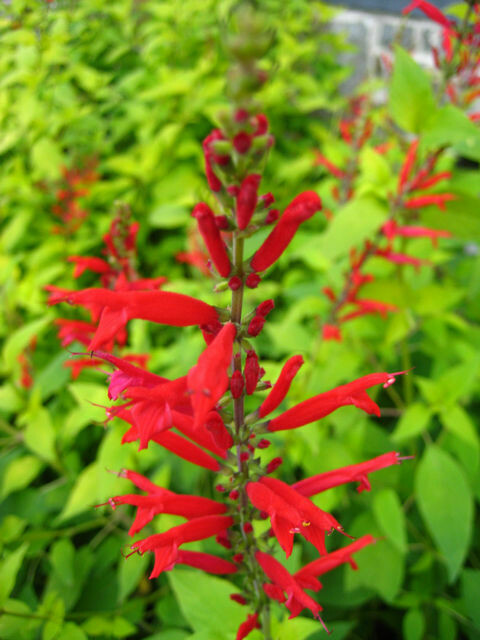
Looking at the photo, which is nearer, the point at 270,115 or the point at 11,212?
the point at 11,212

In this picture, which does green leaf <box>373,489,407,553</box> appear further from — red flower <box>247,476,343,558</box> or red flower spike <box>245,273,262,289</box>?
red flower spike <box>245,273,262,289</box>

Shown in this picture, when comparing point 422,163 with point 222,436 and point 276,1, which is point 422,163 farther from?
point 276,1

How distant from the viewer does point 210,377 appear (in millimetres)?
666

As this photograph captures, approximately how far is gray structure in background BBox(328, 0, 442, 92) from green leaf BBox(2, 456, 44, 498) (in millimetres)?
5627

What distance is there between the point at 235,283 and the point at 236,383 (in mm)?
175

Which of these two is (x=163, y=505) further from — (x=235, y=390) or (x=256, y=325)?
(x=256, y=325)

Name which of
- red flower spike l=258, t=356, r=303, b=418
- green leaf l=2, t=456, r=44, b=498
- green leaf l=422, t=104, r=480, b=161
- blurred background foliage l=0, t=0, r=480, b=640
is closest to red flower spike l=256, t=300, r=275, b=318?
red flower spike l=258, t=356, r=303, b=418

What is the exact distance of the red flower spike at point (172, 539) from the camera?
816mm

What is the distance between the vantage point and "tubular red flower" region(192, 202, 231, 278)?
682 millimetres

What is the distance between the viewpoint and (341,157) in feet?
9.86

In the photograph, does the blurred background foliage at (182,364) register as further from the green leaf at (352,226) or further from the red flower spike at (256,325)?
the red flower spike at (256,325)

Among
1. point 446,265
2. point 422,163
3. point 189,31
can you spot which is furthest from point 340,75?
point 422,163

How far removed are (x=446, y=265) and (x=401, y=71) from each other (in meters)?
1.85

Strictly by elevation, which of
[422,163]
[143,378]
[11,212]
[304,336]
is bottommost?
[304,336]
